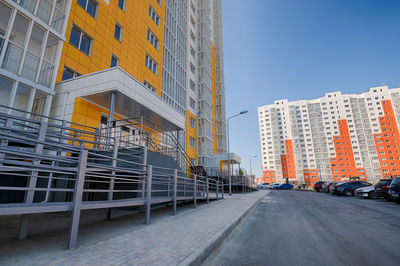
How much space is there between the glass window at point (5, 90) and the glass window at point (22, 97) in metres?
0.33

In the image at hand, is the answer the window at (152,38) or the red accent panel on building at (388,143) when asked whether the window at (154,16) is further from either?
the red accent panel on building at (388,143)

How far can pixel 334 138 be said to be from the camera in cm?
9750

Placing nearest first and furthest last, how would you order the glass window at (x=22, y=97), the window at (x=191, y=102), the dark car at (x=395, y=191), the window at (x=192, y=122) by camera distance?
the glass window at (x=22, y=97)
the dark car at (x=395, y=191)
the window at (x=192, y=122)
the window at (x=191, y=102)

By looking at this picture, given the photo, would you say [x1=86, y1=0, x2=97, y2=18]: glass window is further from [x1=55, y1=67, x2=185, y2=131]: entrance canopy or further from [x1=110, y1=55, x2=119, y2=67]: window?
[x1=55, y1=67, x2=185, y2=131]: entrance canopy

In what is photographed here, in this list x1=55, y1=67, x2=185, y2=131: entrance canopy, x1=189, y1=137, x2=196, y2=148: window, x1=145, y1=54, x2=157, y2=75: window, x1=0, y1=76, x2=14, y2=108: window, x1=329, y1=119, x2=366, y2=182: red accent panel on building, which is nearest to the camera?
x1=0, y1=76, x2=14, y2=108: window

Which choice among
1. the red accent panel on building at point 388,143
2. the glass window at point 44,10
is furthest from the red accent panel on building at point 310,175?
the glass window at point 44,10

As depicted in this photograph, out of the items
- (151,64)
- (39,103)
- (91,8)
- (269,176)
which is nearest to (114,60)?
(91,8)

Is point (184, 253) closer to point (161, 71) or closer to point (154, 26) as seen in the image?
point (161, 71)

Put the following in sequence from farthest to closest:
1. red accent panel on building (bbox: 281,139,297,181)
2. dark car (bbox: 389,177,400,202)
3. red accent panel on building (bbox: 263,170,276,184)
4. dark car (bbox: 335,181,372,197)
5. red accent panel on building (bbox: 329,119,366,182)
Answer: red accent panel on building (bbox: 263,170,276,184)
red accent panel on building (bbox: 281,139,297,181)
red accent panel on building (bbox: 329,119,366,182)
dark car (bbox: 335,181,372,197)
dark car (bbox: 389,177,400,202)

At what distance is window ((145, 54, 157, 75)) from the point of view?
61.2ft

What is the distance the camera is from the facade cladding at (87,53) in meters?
8.95

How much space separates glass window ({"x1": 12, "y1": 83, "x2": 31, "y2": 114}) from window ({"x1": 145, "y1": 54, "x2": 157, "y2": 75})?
416 inches

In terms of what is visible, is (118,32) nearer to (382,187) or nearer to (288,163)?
(382,187)

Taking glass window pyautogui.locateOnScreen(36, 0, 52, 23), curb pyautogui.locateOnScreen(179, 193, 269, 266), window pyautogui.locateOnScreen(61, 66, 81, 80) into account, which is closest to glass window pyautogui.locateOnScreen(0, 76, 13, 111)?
window pyautogui.locateOnScreen(61, 66, 81, 80)
